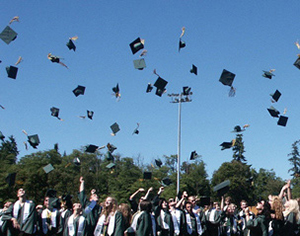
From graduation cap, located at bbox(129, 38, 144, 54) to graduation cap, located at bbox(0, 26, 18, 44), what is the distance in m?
3.36

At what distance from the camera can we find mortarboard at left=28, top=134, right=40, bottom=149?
12.4m

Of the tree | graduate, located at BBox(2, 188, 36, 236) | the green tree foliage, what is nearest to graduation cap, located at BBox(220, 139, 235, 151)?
graduate, located at BBox(2, 188, 36, 236)

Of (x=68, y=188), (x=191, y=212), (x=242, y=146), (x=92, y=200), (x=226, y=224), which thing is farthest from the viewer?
(x=242, y=146)

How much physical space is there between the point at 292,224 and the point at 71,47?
816 cm

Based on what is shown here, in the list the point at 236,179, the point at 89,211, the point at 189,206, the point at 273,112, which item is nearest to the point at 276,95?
the point at 273,112

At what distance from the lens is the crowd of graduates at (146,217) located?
20.6 feet

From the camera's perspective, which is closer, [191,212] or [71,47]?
[191,212]

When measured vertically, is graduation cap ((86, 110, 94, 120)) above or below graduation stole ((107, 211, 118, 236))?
above

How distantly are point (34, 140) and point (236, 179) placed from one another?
45325mm

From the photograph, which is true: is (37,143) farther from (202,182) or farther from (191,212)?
(202,182)

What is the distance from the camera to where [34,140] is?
12586mm

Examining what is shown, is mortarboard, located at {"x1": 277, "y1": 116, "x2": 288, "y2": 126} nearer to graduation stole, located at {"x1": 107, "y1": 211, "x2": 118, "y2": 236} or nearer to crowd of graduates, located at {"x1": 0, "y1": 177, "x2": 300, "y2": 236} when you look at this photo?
crowd of graduates, located at {"x1": 0, "y1": 177, "x2": 300, "y2": 236}

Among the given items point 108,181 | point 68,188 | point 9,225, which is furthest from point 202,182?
point 9,225

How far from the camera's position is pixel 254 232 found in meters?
6.16
